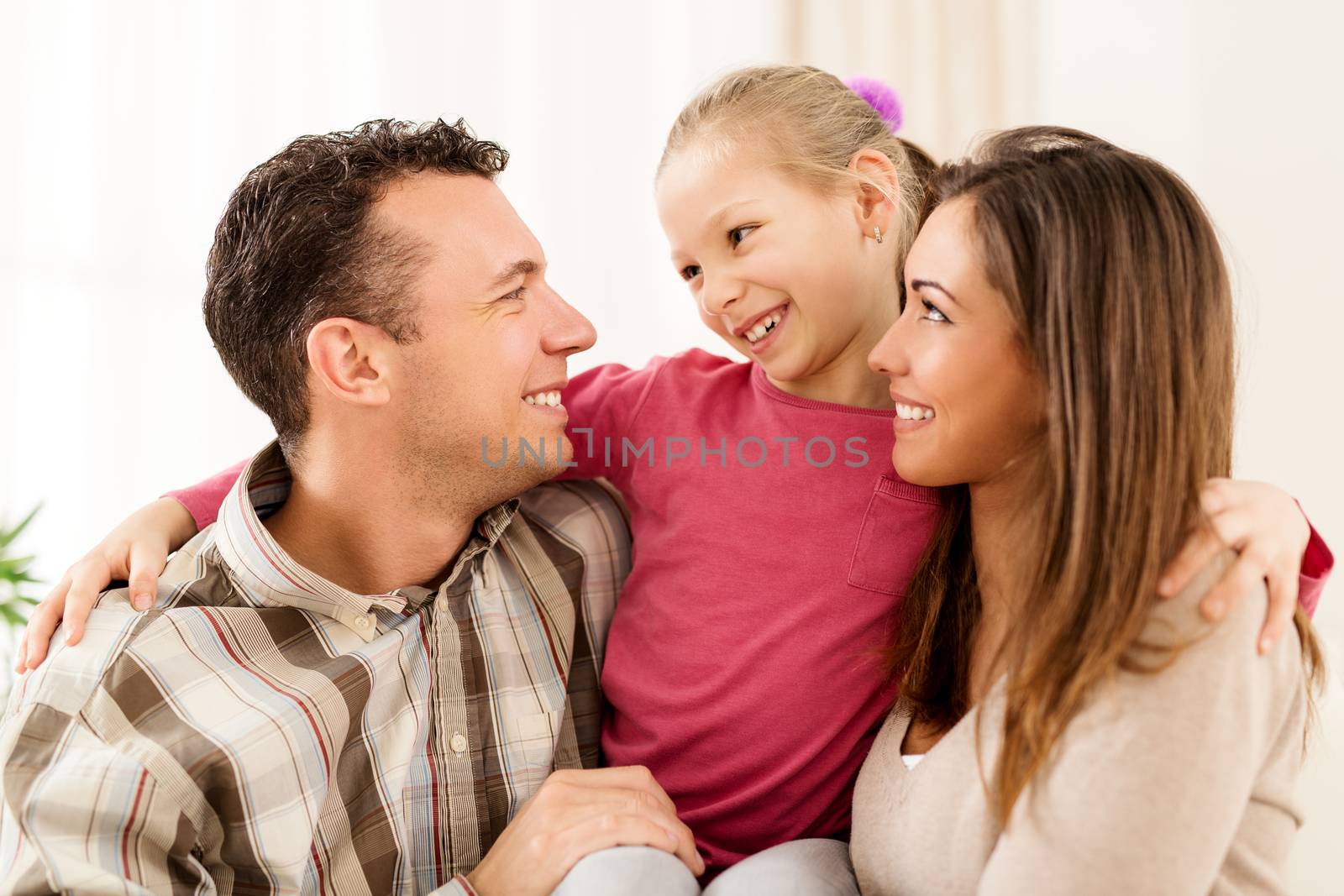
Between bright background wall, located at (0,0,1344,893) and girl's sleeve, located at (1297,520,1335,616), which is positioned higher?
bright background wall, located at (0,0,1344,893)

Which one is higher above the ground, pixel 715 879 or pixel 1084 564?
pixel 1084 564

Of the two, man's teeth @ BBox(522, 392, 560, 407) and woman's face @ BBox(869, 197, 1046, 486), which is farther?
man's teeth @ BBox(522, 392, 560, 407)

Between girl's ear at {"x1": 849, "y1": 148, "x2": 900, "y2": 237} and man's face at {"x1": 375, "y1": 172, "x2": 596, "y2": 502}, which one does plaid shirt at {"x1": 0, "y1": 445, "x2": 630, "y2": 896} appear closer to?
man's face at {"x1": 375, "y1": 172, "x2": 596, "y2": 502}

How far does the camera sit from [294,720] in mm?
1369

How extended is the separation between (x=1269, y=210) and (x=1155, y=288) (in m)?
1.78

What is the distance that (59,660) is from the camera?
1.33m

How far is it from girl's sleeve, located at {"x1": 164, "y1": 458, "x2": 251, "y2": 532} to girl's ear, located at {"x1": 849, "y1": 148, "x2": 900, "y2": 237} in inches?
41.2

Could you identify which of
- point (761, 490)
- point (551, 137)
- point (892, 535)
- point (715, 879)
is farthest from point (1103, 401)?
point (551, 137)

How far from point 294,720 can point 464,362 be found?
55 cm

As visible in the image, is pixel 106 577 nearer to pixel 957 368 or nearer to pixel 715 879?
pixel 715 879

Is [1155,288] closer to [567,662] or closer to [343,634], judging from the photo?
[567,662]

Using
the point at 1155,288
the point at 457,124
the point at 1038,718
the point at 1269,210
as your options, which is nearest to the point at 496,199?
the point at 457,124

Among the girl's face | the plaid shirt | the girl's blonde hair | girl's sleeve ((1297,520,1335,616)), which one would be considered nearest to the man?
the plaid shirt

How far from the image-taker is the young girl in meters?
1.49
